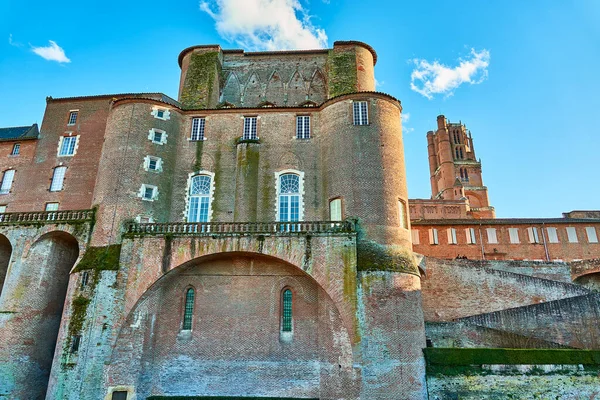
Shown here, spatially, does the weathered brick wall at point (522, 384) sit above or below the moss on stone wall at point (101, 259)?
below

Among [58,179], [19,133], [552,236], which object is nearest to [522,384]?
[552,236]

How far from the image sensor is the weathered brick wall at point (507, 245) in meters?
39.4

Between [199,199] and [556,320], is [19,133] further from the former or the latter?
[556,320]

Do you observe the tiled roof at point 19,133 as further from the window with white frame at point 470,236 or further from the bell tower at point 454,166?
the bell tower at point 454,166

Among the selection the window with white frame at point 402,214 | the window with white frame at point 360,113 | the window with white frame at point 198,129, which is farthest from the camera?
the window with white frame at point 198,129

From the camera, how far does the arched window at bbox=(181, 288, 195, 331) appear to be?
23.7 m

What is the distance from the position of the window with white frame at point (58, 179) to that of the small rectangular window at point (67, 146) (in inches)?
47.9

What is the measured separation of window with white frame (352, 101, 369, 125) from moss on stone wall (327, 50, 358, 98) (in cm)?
396

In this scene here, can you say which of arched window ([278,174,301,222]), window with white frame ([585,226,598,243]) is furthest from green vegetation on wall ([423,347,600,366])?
window with white frame ([585,226,598,243])

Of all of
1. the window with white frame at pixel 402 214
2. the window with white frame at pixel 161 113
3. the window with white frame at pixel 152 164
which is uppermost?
the window with white frame at pixel 161 113

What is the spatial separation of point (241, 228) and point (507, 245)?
27584mm

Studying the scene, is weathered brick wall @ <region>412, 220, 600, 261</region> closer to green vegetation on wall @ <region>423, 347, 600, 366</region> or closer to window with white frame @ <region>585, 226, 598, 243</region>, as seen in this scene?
window with white frame @ <region>585, 226, 598, 243</region>

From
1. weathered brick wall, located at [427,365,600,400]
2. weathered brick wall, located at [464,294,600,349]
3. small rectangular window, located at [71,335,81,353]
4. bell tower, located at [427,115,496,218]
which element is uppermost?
bell tower, located at [427,115,496,218]

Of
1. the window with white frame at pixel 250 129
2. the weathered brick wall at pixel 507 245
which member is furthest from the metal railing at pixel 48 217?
the weathered brick wall at pixel 507 245
